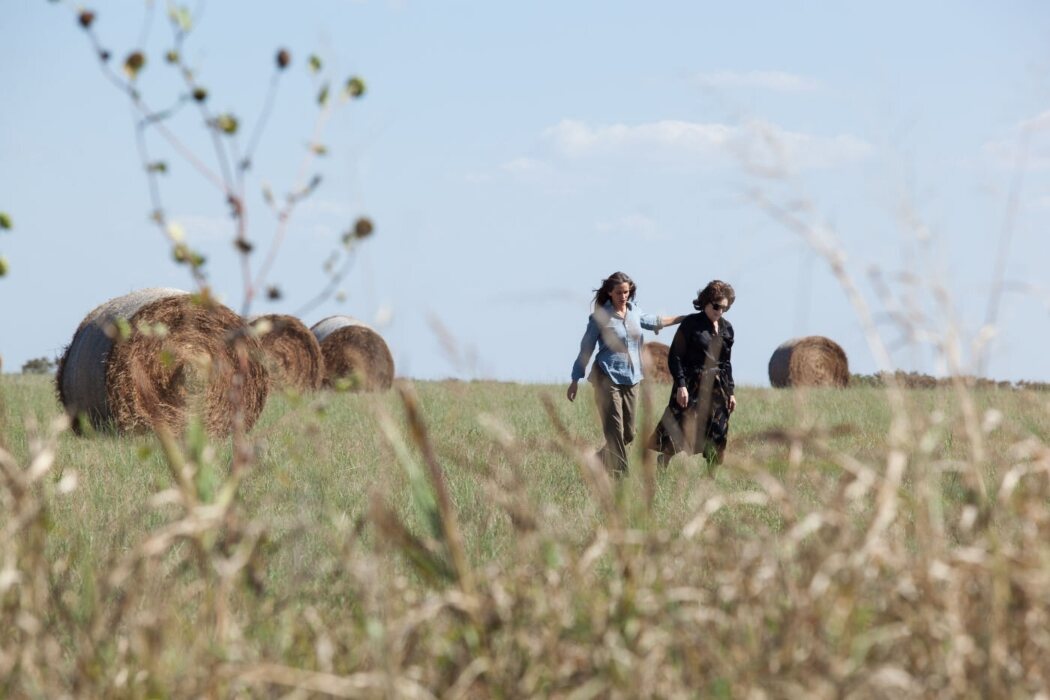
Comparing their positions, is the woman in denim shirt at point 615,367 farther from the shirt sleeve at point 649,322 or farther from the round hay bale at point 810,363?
the round hay bale at point 810,363

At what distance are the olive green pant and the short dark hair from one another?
0.72 m

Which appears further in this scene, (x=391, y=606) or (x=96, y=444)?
(x=96, y=444)

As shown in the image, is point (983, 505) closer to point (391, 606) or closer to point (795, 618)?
point (795, 618)

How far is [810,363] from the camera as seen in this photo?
27094 mm

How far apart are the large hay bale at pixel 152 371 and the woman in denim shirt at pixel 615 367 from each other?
12.2 ft

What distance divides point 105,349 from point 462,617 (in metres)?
10.8

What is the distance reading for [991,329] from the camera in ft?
10.9

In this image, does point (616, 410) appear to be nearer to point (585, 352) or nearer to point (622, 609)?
point (585, 352)

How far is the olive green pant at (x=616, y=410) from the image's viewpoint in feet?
34.9

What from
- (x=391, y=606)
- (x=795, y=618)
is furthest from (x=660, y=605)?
(x=391, y=606)

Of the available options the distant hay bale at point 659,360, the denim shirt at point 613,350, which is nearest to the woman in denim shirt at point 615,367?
the denim shirt at point 613,350

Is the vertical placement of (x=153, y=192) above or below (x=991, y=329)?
above

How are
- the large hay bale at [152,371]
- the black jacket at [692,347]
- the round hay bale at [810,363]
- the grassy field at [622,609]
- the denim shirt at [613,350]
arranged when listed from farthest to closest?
the round hay bale at [810,363] → the large hay bale at [152,371] → the black jacket at [692,347] → the denim shirt at [613,350] → the grassy field at [622,609]

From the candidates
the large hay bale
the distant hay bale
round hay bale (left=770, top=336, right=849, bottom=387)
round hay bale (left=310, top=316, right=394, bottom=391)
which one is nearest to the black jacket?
the large hay bale
